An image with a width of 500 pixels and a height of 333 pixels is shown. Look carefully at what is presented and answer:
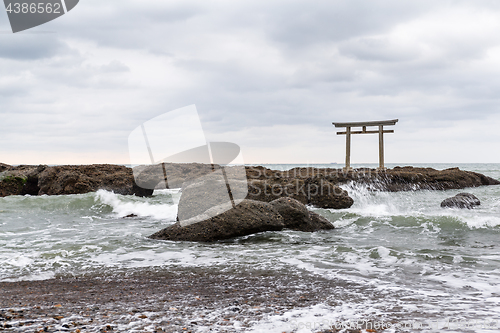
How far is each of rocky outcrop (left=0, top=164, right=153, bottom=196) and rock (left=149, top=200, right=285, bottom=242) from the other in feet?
27.9

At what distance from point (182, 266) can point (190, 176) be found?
1174cm

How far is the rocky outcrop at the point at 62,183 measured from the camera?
537 inches

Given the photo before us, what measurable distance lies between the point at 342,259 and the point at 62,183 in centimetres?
1241

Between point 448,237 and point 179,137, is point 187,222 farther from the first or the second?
point 448,237

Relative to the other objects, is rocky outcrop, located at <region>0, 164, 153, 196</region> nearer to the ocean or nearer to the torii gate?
the ocean

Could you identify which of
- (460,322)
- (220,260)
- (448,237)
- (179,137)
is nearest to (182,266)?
(220,260)

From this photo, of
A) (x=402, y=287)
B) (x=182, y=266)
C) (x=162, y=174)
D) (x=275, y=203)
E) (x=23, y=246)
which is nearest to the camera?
(x=402, y=287)

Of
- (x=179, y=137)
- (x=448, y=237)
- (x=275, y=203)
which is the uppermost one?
(x=179, y=137)

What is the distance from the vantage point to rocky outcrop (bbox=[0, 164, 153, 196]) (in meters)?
13.6

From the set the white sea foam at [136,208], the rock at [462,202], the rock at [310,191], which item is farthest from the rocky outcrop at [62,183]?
the rock at [462,202]


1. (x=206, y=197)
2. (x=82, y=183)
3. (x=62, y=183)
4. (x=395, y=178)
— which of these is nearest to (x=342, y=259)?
(x=206, y=197)

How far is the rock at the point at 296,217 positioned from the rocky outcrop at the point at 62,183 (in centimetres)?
929

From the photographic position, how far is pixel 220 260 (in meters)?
4.85

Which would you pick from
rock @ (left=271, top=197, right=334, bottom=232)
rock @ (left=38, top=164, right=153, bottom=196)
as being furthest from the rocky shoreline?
rock @ (left=271, top=197, right=334, bottom=232)
